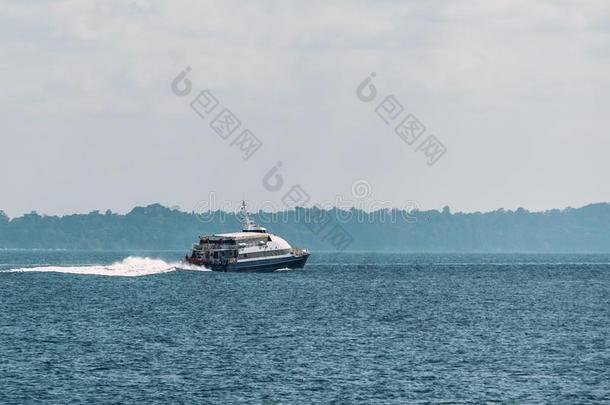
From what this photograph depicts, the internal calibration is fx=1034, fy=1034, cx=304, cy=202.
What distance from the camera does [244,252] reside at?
187875 mm

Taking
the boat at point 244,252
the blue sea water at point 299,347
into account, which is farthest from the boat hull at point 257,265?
the blue sea water at point 299,347

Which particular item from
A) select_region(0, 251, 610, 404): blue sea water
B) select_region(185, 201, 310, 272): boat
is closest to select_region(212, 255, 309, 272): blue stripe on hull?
select_region(185, 201, 310, 272): boat

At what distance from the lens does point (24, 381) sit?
68.8m

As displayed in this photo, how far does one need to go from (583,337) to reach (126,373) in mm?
44565

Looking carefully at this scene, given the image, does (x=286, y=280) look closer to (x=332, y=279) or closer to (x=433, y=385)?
(x=332, y=279)

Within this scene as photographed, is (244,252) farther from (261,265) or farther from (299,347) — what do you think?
(299,347)

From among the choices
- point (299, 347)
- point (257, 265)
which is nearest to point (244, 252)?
point (257, 265)

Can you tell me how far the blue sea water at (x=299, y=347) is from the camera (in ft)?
218

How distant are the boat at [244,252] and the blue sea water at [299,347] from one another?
33.1m

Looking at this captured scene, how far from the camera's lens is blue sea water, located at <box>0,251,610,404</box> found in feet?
218

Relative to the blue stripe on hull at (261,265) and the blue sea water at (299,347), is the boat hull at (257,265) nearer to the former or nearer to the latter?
the blue stripe on hull at (261,265)

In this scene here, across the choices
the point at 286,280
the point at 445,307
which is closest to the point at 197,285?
the point at 286,280

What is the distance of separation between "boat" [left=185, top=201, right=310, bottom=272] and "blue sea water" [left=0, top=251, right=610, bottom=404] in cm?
3315

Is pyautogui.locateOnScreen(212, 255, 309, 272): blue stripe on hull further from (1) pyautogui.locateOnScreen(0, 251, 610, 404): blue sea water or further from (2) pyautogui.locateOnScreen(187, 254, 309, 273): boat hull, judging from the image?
(1) pyautogui.locateOnScreen(0, 251, 610, 404): blue sea water
